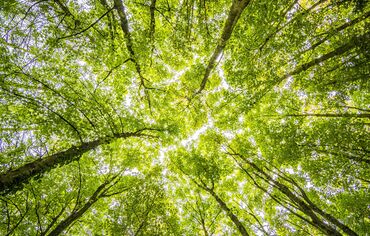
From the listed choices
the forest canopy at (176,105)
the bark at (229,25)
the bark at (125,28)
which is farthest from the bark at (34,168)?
the bark at (229,25)

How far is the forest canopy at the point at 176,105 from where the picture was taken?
5672 mm

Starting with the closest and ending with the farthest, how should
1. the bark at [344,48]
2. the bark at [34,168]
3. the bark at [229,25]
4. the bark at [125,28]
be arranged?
the bark at [344,48] → the bark at [34,168] → the bark at [229,25] → the bark at [125,28]

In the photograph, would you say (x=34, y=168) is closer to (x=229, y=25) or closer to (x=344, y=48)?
(x=229, y=25)

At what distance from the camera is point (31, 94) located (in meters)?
6.06

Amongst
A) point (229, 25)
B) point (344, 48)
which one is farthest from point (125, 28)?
point (344, 48)

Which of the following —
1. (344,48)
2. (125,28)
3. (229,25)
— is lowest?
(344,48)

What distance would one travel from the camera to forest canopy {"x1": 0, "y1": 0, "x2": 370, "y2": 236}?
18.6ft

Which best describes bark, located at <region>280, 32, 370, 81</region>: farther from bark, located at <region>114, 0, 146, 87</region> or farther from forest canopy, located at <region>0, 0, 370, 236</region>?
bark, located at <region>114, 0, 146, 87</region>

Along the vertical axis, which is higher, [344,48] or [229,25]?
[229,25]

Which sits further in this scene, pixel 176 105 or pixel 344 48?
pixel 176 105

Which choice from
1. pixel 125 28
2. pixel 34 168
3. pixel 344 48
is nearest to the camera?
pixel 344 48

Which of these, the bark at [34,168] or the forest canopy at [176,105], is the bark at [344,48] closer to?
the forest canopy at [176,105]

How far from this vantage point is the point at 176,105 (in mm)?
11359

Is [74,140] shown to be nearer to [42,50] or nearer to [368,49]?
[42,50]
